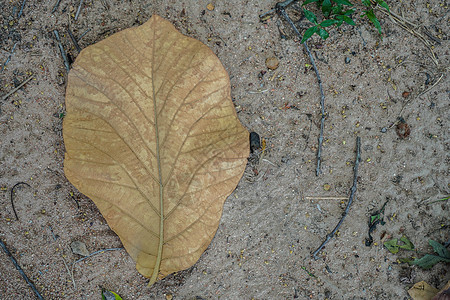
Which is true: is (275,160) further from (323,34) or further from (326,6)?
(326,6)

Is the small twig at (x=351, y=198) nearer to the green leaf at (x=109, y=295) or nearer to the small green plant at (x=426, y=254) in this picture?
the small green plant at (x=426, y=254)

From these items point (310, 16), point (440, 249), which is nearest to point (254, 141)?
point (310, 16)

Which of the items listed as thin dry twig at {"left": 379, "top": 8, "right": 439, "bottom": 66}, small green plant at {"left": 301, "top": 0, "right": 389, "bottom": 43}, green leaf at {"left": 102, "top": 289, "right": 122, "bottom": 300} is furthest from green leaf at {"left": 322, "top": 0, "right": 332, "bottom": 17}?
green leaf at {"left": 102, "top": 289, "right": 122, "bottom": 300}

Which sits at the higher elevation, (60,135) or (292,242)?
(60,135)

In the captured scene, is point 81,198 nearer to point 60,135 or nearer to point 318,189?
point 60,135

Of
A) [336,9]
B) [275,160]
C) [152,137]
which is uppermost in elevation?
[336,9]

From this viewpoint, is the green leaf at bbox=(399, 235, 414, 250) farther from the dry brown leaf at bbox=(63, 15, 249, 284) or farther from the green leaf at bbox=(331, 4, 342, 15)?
the green leaf at bbox=(331, 4, 342, 15)

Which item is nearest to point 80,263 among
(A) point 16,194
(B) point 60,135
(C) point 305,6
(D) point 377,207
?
(A) point 16,194
